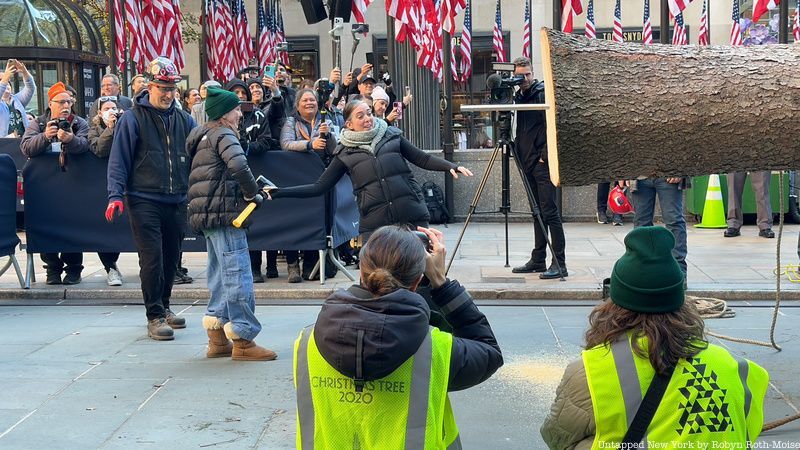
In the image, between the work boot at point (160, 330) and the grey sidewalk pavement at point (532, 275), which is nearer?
the work boot at point (160, 330)

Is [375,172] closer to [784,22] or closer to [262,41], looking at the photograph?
[784,22]

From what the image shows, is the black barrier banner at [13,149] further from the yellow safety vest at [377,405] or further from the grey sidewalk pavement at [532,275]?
the yellow safety vest at [377,405]

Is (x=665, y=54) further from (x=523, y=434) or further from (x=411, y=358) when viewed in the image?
(x=411, y=358)

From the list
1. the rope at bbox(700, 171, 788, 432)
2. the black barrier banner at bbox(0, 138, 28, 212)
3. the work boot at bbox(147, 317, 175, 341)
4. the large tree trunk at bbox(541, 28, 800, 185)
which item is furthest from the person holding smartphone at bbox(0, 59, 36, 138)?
the large tree trunk at bbox(541, 28, 800, 185)

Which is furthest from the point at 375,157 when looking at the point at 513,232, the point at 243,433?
the point at 513,232

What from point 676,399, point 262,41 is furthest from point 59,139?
point 262,41

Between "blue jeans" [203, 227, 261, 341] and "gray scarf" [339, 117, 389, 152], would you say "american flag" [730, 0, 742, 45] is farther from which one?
"blue jeans" [203, 227, 261, 341]

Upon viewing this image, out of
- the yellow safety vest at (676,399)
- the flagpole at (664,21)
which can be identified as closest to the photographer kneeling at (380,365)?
the yellow safety vest at (676,399)

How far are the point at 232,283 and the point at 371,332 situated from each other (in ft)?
13.8

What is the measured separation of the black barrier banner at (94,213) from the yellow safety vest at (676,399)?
7.36 meters

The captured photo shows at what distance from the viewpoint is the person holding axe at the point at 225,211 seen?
6.96 meters

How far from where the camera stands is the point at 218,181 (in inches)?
277

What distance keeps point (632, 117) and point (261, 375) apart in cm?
312

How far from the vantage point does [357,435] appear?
3039mm
